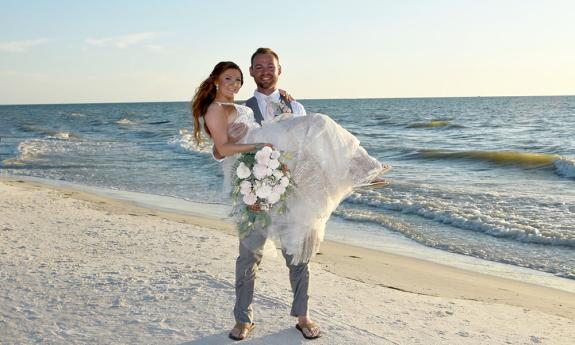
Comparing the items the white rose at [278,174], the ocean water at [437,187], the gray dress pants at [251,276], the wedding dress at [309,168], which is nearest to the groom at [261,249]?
the gray dress pants at [251,276]

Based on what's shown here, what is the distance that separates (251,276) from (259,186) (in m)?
0.65

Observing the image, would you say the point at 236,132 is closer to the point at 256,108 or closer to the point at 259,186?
the point at 256,108

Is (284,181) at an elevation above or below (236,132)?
below

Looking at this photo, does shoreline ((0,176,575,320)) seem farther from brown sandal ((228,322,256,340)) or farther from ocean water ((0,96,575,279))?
brown sandal ((228,322,256,340))

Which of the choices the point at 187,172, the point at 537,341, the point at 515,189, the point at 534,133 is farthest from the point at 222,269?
the point at 534,133

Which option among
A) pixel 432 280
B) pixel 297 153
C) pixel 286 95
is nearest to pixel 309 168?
pixel 297 153

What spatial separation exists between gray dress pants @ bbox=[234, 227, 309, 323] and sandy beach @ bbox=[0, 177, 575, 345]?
8.0 inches

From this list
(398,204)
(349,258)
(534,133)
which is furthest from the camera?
(534,133)

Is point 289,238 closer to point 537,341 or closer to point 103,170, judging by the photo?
point 537,341

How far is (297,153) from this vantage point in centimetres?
374

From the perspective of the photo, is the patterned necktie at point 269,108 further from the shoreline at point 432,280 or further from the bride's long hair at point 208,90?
the shoreline at point 432,280

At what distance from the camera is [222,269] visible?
5.59 metres

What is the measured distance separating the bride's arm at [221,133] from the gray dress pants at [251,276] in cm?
54

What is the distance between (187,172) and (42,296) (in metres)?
11.9
